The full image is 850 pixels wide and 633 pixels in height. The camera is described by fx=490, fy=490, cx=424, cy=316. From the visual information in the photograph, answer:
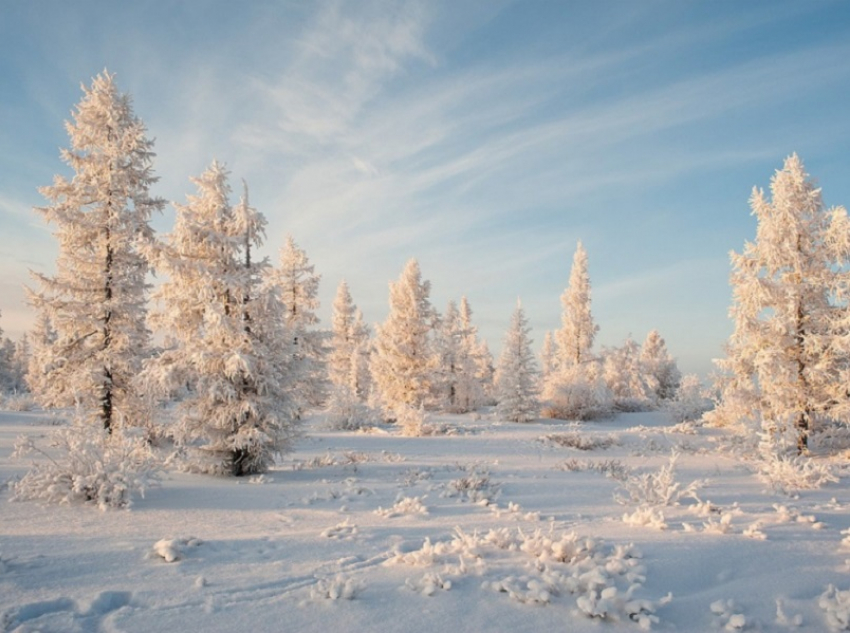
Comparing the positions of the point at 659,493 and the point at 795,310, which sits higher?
the point at 795,310

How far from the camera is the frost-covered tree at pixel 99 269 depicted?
14.2 m

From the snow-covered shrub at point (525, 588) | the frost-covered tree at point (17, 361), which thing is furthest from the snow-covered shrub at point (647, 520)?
the frost-covered tree at point (17, 361)

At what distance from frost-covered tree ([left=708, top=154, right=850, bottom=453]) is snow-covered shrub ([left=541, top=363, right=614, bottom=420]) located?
1414 cm

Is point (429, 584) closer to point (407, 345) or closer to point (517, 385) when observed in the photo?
point (517, 385)

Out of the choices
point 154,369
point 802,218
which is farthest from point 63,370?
point 802,218

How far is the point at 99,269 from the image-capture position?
570 inches

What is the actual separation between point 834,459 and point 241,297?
1595 centimetres

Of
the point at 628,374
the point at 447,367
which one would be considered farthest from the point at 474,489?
the point at 628,374

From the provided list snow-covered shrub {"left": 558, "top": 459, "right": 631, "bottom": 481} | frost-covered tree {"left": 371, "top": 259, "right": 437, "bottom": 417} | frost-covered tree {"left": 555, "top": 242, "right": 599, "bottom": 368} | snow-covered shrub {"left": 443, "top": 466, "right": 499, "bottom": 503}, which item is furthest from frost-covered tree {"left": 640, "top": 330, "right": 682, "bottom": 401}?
snow-covered shrub {"left": 443, "top": 466, "right": 499, "bottom": 503}

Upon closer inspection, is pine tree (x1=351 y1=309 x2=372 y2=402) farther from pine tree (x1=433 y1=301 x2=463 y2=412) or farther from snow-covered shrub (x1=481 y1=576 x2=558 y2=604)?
snow-covered shrub (x1=481 y1=576 x2=558 y2=604)

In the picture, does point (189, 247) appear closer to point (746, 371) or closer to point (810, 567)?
point (810, 567)

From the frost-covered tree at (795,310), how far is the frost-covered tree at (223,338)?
1344 centimetres

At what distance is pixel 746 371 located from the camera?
15.4 meters

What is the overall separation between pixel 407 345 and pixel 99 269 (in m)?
18.9
